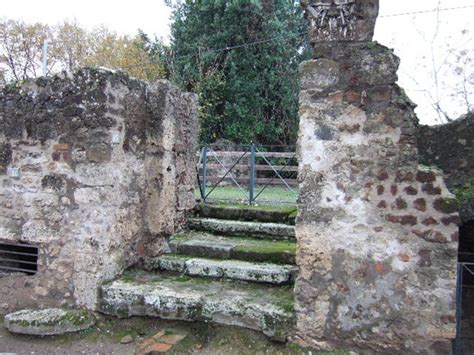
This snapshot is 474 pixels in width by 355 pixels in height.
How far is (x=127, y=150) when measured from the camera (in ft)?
15.5

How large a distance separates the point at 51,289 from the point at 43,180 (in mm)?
1157

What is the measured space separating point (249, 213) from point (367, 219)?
2.76 metres

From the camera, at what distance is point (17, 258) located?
16.5 feet

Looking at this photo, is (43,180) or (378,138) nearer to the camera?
(378,138)

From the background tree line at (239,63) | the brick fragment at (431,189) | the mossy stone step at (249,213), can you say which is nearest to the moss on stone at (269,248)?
the mossy stone step at (249,213)

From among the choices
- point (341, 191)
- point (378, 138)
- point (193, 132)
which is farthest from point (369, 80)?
point (193, 132)

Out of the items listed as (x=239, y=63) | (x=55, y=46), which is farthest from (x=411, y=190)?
(x=55, y=46)

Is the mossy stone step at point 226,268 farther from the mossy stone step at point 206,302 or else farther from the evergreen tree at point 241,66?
the evergreen tree at point 241,66

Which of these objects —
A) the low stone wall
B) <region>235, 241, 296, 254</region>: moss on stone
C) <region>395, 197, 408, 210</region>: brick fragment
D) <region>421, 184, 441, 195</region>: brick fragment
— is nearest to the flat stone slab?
<region>235, 241, 296, 254</region>: moss on stone

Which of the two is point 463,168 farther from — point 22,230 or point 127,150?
point 22,230

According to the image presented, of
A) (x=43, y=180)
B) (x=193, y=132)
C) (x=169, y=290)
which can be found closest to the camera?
(x=169, y=290)

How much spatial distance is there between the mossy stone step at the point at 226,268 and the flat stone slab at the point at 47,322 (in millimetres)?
1039

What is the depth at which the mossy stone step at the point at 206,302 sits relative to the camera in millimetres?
3816

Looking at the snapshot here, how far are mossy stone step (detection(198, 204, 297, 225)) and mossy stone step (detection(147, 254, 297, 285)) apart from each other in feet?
4.17
